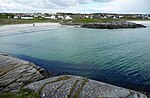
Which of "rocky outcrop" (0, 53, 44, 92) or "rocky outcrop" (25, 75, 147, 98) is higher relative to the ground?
"rocky outcrop" (25, 75, 147, 98)

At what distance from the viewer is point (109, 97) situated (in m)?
23.0

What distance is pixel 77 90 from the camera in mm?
24531

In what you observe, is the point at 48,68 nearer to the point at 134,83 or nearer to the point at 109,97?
the point at 134,83

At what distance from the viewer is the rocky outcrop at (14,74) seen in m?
30.6

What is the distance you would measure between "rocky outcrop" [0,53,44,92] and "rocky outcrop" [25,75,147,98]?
215 inches

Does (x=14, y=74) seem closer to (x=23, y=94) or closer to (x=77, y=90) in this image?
(x=23, y=94)

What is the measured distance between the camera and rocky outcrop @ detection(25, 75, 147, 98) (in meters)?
23.8

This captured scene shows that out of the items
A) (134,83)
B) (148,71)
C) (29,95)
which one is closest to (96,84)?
(29,95)

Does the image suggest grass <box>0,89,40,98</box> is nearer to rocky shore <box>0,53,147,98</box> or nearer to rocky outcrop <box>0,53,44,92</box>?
rocky shore <box>0,53,147,98</box>

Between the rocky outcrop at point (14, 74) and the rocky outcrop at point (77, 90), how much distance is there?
17.9ft

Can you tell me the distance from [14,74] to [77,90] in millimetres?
11657

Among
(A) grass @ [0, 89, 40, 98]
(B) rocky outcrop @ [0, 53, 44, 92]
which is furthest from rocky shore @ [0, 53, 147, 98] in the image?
(A) grass @ [0, 89, 40, 98]

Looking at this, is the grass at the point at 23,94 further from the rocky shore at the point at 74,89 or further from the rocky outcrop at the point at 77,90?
the rocky outcrop at the point at 77,90

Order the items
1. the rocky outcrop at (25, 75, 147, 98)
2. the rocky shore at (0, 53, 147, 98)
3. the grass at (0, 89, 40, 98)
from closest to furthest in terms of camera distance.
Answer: the grass at (0, 89, 40, 98), the rocky outcrop at (25, 75, 147, 98), the rocky shore at (0, 53, 147, 98)
